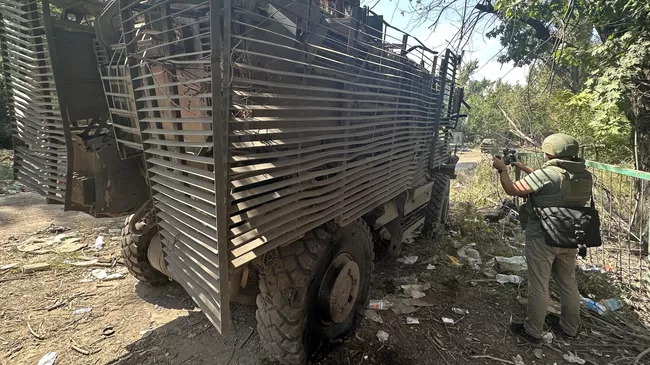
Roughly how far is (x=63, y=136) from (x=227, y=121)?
6.04ft

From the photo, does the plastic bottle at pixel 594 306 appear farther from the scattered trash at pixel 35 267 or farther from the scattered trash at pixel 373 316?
the scattered trash at pixel 35 267

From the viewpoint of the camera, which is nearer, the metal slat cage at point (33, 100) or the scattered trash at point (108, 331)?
the metal slat cage at point (33, 100)

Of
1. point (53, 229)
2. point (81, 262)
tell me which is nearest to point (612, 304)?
point (81, 262)

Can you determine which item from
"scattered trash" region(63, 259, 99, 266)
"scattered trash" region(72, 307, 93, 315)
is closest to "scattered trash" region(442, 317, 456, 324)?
"scattered trash" region(72, 307, 93, 315)

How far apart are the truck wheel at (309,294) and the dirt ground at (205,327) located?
0.89ft

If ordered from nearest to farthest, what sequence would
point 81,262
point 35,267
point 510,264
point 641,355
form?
1. point 641,355
2. point 35,267
3. point 81,262
4. point 510,264

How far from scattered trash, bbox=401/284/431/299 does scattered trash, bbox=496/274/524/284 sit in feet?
3.02

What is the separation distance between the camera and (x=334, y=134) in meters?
2.40

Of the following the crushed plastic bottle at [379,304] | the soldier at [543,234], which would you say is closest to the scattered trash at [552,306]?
the soldier at [543,234]

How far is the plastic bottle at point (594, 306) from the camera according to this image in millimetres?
3354

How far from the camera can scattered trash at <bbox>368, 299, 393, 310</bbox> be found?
3.29 metres

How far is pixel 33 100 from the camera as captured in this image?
8.66 feet

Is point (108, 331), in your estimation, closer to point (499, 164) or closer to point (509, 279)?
point (499, 164)

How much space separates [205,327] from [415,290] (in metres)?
2.17
